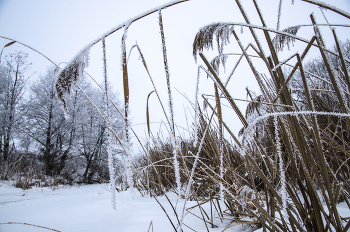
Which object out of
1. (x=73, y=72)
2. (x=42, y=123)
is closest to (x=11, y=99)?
(x=42, y=123)

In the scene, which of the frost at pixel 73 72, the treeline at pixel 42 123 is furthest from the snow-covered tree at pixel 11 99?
the frost at pixel 73 72

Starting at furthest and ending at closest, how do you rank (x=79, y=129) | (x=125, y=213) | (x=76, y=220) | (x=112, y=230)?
(x=79, y=129)
(x=125, y=213)
(x=76, y=220)
(x=112, y=230)

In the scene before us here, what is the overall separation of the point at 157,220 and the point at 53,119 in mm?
13817

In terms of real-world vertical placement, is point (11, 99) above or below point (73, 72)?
above

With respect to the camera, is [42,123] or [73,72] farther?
[42,123]

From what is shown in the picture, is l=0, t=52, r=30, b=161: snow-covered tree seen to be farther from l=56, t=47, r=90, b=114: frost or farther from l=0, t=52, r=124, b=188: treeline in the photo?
l=56, t=47, r=90, b=114: frost

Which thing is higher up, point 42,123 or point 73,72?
point 42,123

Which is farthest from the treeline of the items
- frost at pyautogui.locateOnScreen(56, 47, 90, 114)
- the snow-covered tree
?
frost at pyautogui.locateOnScreen(56, 47, 90, 114)

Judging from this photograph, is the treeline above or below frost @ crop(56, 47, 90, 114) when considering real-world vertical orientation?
above

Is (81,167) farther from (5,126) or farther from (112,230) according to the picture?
(112,230)

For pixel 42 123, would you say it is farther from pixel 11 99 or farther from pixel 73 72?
pixel 73 72

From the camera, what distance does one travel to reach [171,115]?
432 millimetres

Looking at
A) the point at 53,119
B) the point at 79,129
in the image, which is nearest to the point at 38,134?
the point at 53,119

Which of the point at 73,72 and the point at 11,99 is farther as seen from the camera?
the point at 11,99
